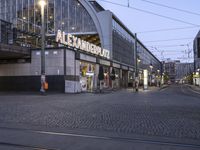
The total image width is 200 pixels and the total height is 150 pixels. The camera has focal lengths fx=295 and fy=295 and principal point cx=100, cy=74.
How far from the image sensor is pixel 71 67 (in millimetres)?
36969

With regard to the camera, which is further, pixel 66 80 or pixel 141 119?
pixel 66 80

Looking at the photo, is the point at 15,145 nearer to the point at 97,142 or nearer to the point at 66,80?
the point at 97,142

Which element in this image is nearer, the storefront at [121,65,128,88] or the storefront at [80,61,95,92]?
the storefront at [80,61,95,92]

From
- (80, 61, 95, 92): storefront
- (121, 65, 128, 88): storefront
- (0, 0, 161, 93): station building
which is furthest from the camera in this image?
(121, 65, 128, 88): storefront

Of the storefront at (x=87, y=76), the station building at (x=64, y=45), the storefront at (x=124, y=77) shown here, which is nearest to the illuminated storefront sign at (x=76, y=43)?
the station building at (x=64, y=45)

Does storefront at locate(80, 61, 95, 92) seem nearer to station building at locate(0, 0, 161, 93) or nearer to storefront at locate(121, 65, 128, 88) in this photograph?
station building at locate(0, 0, 161, 93)

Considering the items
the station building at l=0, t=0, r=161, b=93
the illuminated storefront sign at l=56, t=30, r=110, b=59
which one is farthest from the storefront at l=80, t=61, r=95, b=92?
the illuminated storefront sign at l=56, t=30, r=110, b=59

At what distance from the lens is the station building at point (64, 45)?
117ft

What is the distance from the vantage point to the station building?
35.7 m

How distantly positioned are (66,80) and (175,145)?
28408 mm

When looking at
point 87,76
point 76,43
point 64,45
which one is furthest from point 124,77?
point 64,45

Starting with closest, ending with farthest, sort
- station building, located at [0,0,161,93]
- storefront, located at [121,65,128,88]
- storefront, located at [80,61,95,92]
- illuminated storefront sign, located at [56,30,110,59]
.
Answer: station building, located at [0,0,161,93]
illuminated storefront sign, located at [56,30,110,59]
storefront, located at [80,61,95,92]
storefront, located at [121,65,128,88]

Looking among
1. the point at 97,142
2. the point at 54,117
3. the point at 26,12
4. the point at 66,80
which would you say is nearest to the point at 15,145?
the point at 97,142

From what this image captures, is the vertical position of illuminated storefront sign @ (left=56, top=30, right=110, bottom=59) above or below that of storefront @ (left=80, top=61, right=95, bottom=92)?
above
